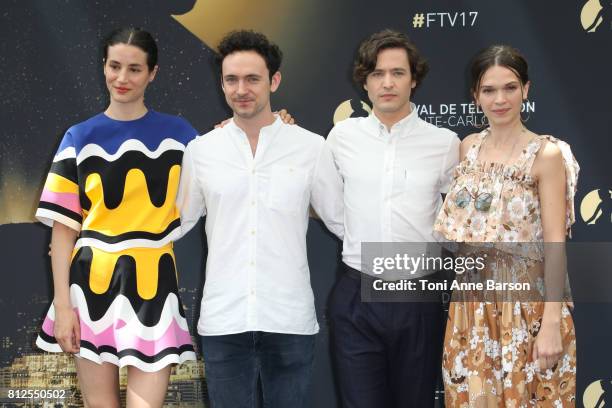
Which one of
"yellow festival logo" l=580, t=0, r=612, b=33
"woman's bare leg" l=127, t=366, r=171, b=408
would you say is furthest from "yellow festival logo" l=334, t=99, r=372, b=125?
"woman's bare leg" l=127, t=366, r=171, b=408

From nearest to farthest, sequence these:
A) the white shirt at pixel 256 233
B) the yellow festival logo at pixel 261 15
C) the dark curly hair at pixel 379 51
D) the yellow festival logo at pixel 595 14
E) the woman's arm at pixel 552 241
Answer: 1. the woman's arm at pixel 552 241
2. the white shirt at pixel 256 233
3. the dark curly hair at pixel 379 51
4. the yellow festival logo at pixel 595 14
5. the yellow festival logo at pixel 261 15

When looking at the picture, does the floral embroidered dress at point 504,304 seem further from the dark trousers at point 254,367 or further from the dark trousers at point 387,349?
the dark trousers at point 254,367

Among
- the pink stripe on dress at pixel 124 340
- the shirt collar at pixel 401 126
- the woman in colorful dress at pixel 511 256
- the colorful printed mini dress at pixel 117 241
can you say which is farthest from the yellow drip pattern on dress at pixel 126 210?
the woman in colorful dress at pixel 511 256

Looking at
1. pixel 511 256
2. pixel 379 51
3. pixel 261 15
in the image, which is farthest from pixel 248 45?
pixel 511 256

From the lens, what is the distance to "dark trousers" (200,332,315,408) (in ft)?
8.38

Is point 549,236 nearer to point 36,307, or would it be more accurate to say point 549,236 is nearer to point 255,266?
point 255,266

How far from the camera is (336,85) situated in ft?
11.7

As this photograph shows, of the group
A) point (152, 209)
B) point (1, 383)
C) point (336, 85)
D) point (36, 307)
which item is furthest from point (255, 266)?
point (1, 383)

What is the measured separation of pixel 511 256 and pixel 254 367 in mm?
939

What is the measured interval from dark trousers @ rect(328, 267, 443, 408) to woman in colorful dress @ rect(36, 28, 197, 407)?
0.59 metres

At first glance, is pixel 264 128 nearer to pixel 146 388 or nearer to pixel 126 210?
pixel 126 210

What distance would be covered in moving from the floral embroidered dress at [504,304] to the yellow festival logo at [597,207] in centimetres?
A: 105

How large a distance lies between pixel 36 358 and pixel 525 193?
258cm

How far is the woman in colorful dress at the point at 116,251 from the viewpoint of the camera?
256 cm
